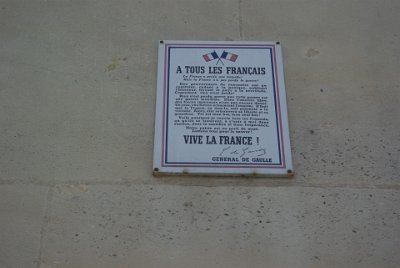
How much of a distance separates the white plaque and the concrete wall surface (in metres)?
0.06

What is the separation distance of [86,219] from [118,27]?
3.89 feet

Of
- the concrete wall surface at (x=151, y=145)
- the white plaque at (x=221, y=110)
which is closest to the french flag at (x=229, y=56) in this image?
the white plaque at (x=221, y=110)

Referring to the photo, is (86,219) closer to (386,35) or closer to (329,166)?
(329,166)

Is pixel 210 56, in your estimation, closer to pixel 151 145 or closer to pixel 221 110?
pixel 221 110

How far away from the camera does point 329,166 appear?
261 cm

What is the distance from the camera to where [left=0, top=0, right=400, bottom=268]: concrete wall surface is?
2.39 m

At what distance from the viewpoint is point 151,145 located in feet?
8.72

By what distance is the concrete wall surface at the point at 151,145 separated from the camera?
94.0 inches

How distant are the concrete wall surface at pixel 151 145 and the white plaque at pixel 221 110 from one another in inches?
2.4

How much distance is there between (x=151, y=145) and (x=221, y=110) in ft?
1.33
